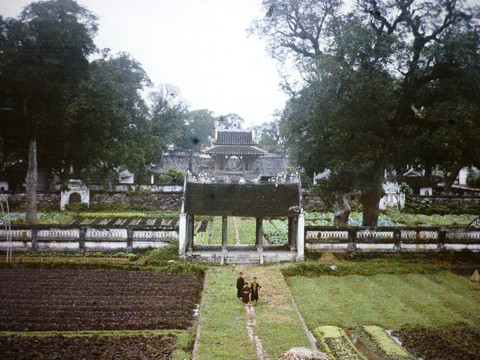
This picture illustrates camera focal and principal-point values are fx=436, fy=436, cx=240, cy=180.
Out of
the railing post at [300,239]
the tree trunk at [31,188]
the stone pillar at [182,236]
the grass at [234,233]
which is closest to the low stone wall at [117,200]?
the grass at [234,233]

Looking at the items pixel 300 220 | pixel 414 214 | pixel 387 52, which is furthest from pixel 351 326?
pixel 414 214

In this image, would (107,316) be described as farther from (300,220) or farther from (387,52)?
(387,52)

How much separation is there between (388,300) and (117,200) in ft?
101

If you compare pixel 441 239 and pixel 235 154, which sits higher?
pixel 235 154

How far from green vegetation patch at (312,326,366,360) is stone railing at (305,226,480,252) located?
381 inches

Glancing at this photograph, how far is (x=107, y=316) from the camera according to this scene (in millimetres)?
14344

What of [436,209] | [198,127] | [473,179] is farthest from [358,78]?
[198,127]

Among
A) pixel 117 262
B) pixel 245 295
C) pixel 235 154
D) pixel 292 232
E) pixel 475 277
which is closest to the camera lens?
pixel 245 295

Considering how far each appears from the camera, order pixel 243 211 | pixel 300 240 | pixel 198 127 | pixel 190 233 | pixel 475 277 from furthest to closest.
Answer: pixel 198 127 → pixel 190 233 → pixel 243 211 → pixel 300 240 → pixel 475 277

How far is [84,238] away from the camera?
74.6 ft

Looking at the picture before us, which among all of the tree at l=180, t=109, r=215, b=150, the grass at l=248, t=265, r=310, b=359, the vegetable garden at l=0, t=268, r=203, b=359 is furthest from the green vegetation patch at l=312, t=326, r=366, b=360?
the tree at l=180, t=109, r=215, b=150

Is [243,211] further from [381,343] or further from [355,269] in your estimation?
[381,343]

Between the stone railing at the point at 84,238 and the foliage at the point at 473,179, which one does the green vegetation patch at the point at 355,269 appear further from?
the foliage at the point at 473,179

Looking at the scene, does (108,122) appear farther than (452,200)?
No
